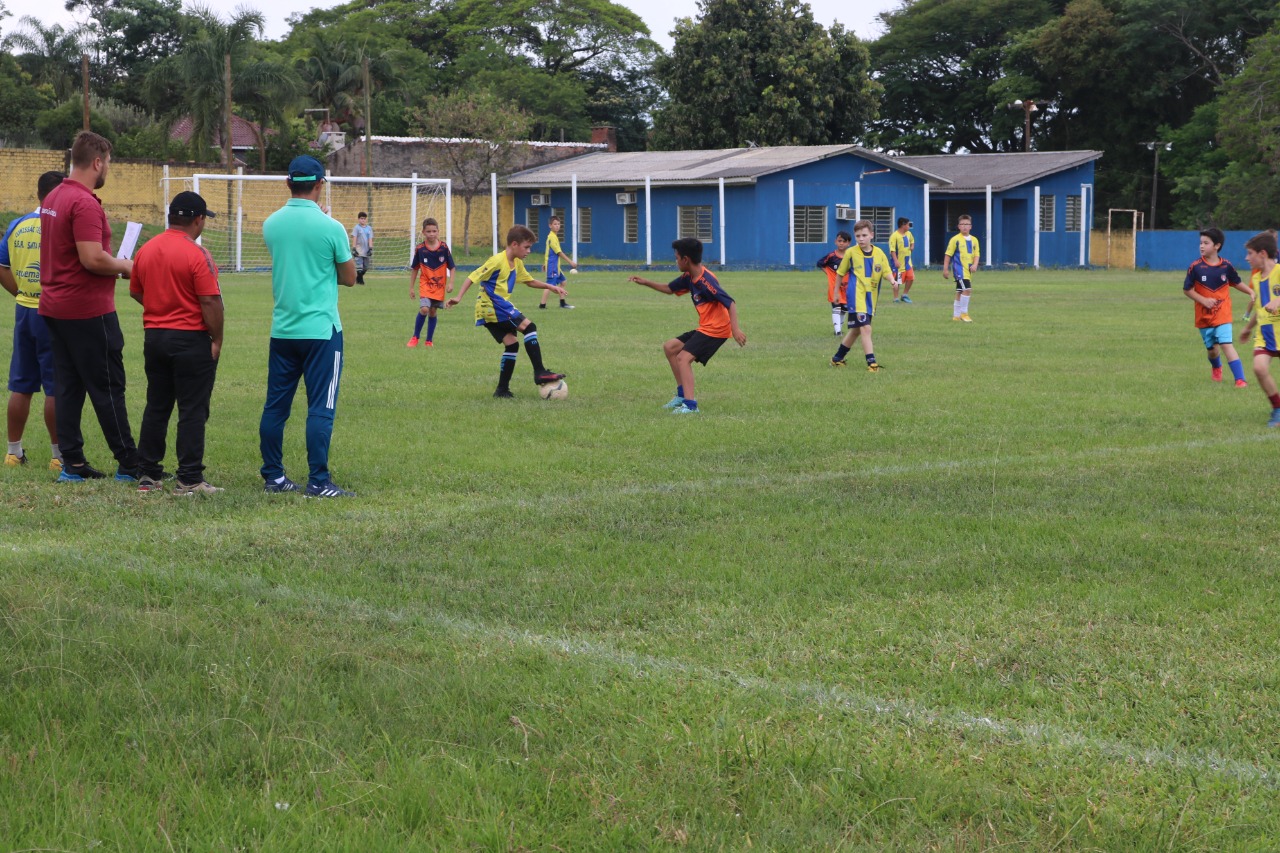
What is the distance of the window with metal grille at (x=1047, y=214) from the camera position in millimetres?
55062

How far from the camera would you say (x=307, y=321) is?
8062 millimetres

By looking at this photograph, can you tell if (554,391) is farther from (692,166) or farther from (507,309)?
(692,166)

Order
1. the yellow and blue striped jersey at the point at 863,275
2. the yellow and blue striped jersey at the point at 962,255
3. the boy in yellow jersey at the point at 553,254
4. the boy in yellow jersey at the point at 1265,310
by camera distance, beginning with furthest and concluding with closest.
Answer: the boy in yellow jersey at the point at 553,254
the yellow and blue striped jersey at the point at 962,255
the yellow and blue striped jersey at the point at 863,275
the boy in yellow jersey at the point at 1265,310

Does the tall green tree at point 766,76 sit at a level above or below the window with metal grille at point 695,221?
above

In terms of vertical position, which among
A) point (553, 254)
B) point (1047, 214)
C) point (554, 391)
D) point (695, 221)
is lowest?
point (554, 391)

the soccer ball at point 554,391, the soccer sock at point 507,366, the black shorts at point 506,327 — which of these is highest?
the black shorts at point 506,327

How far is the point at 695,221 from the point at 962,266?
A: 28.4 metres

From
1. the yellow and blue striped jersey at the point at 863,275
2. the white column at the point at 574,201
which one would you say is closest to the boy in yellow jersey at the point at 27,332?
the yellow and blue striped jersey at the point at 863,275

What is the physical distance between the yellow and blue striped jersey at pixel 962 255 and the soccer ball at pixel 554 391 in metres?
12.8

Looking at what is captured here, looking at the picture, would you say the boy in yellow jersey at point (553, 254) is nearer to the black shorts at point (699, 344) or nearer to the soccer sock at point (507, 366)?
the soccer sock at point (507, 366)

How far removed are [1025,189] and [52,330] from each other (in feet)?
164

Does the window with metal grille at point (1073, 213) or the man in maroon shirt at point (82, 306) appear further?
the window with metal grille at point (1073, 213)

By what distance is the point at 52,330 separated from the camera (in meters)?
8.40

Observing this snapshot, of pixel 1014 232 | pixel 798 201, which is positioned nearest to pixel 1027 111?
pixel 1014 232
